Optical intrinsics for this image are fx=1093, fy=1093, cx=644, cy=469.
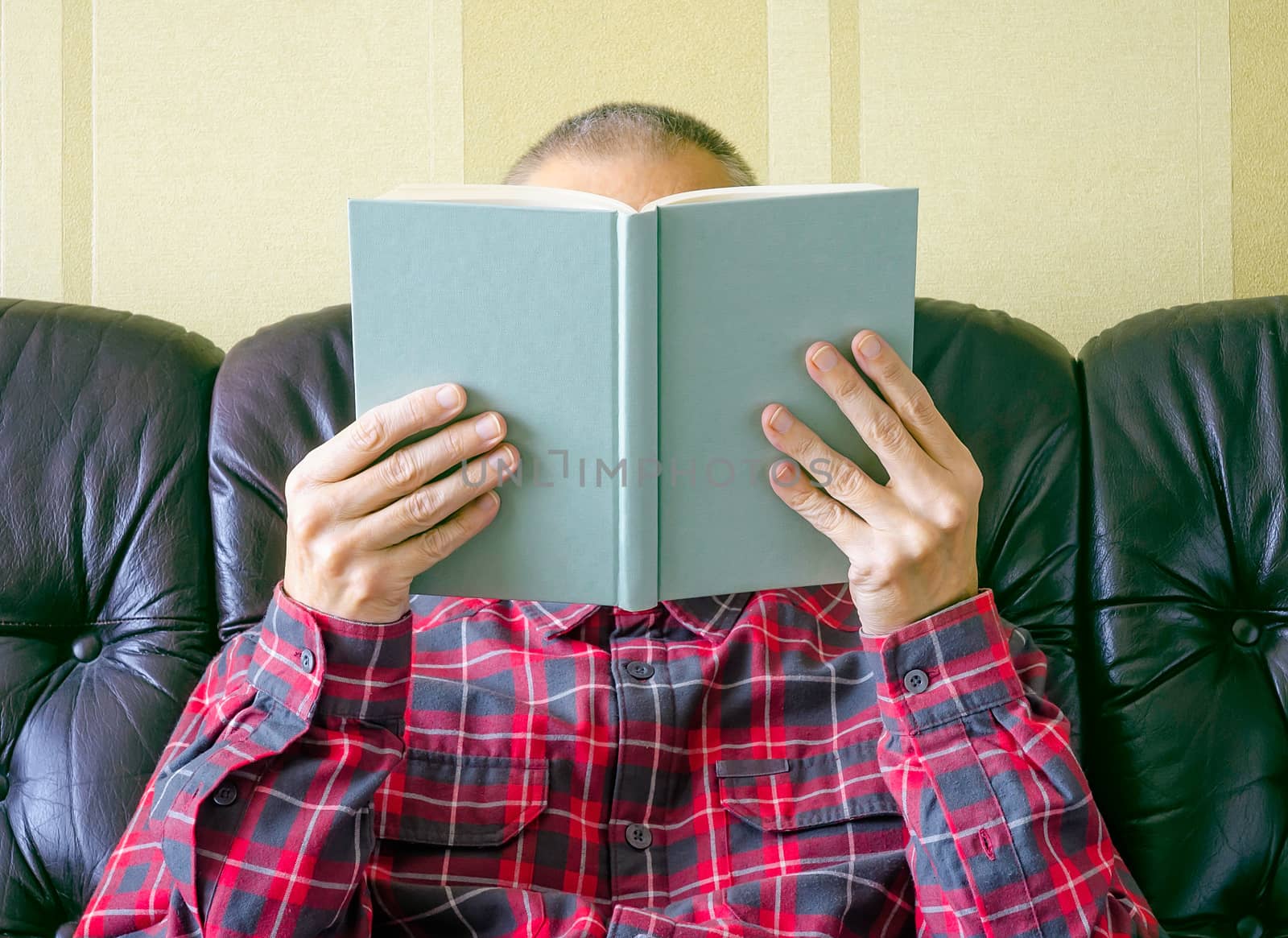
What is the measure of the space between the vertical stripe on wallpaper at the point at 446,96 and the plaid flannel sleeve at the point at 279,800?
771 mm

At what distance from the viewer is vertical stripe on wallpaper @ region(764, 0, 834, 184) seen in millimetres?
1467

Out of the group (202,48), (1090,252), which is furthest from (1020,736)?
(202,48)

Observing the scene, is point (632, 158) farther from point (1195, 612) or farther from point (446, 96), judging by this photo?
point (1195, 612)

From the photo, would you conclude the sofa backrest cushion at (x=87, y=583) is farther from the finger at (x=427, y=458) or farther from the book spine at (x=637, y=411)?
the book spine at (x=637, y=411)

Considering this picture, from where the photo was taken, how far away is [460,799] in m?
0.96

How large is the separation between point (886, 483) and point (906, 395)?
0.08 metres

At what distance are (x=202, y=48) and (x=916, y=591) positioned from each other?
47.4 inches

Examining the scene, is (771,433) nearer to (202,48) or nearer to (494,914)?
(494,914)

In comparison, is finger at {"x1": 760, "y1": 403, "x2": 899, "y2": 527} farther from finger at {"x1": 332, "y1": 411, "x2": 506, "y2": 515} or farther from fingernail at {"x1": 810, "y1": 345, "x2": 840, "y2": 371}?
finger at {"x1": 332, "y1": 411, "x2": 506, "y2": 515}

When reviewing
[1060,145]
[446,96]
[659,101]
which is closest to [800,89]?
[659,101]

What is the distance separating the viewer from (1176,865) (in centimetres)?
112

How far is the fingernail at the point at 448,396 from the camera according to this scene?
0.80 metres

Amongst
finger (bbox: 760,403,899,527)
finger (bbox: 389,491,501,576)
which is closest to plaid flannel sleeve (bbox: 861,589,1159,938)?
finger (bbox: 760,403,899,527)

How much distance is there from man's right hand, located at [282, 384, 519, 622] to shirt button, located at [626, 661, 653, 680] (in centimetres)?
25
